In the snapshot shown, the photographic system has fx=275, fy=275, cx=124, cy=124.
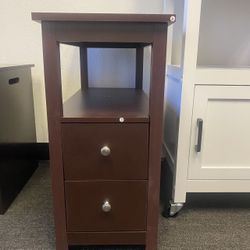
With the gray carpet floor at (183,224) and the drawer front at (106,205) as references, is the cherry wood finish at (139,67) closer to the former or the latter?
the gray carpet floor at (183,224)

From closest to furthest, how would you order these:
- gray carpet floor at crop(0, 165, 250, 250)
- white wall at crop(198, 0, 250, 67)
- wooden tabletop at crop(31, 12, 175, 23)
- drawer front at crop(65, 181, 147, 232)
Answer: wooden tabletop at crop(31, 12, 175, 23) → drawer front at crop(65, 181, 147, 232) → gray carpet floor at crop(0, 165, 250, 250) → white wall at crop(198, 0, 250, 67)

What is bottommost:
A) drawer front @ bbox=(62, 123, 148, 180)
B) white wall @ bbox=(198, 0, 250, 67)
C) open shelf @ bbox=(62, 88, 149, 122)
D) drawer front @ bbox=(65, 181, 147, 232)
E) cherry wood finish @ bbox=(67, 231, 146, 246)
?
cherry wood finish @ bbox=(67, 231, 146, 246)

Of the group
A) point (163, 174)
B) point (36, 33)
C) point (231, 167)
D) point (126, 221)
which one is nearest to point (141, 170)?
point (126, 221)

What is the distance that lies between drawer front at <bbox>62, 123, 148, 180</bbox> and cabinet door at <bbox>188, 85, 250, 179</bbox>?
27cm

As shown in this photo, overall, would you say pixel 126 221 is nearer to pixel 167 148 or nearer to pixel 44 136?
pixel 167 148

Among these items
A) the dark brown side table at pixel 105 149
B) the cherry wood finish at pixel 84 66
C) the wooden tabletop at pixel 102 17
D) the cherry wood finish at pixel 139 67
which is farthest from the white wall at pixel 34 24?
the wooden tabletop at pixel 102 17

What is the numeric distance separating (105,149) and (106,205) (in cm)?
16

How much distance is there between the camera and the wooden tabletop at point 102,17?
0.59 m

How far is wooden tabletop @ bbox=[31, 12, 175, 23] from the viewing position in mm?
586

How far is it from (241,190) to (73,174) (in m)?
0.59

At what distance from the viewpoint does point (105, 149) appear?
26.8 inches

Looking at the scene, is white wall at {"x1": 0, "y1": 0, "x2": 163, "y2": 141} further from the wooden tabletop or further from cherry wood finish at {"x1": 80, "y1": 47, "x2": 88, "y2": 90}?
the wooden tabletop

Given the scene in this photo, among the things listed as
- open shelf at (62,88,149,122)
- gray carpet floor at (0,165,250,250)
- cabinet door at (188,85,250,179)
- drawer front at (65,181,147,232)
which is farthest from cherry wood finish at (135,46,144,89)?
drawer front at (65,181,147,232)

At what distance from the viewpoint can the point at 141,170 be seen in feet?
2.32
